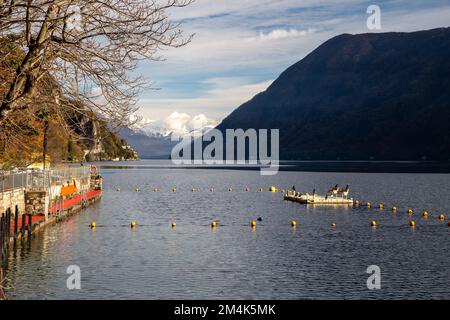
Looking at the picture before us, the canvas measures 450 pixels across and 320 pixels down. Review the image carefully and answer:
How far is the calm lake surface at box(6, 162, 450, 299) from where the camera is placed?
3178 centimetres

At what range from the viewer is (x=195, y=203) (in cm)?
9538

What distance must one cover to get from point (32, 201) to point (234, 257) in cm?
2247

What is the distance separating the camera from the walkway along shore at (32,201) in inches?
1721

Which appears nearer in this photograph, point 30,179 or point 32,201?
point 32,201

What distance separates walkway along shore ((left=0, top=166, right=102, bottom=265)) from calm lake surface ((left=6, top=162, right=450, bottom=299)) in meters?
1.35

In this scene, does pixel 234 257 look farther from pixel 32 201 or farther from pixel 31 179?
pixel 31 179

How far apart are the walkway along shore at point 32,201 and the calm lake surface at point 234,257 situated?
135 centimetres

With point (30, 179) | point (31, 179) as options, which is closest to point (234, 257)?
point (31, 179)

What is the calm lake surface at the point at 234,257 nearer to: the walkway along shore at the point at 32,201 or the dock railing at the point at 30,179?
the walkway along shore at the point at 32,201

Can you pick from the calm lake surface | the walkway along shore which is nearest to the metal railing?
the walkway along shore

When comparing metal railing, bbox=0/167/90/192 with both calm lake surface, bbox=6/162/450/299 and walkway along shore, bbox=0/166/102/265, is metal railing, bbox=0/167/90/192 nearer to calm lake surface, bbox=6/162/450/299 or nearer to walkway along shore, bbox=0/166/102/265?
walkway along shore, bbox=0/166/102/265

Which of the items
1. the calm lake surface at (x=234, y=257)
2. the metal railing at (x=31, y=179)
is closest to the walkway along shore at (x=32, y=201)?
the metal railing at (x=31, y=179)

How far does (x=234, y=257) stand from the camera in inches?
1682
